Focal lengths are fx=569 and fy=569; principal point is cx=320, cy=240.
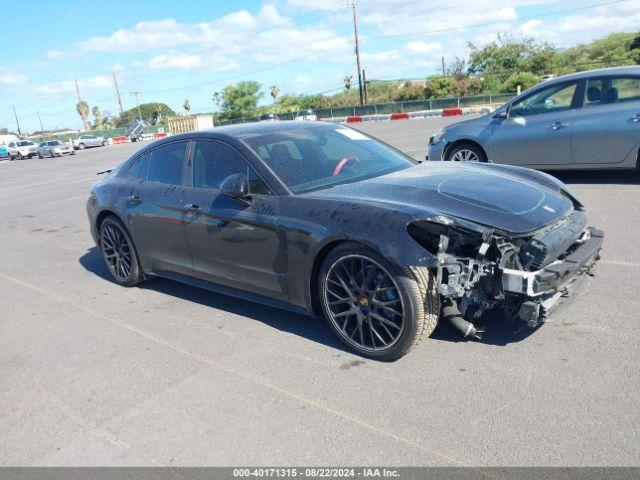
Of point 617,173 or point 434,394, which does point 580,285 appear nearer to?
point 434,394

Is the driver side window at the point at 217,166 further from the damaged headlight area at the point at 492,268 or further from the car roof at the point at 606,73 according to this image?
the car roof at the point at 606,73

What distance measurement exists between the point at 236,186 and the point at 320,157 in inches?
32.9

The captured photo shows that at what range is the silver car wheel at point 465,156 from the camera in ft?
30.2

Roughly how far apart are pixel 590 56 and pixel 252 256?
7963 centimetres

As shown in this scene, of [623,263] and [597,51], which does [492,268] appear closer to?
[623,263]

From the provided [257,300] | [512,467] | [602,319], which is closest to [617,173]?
[602,319]

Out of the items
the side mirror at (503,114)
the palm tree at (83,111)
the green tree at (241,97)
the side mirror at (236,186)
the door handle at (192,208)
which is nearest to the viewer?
the side mirror at (236,186)

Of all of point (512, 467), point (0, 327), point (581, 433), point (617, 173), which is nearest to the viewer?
point (512, 467)

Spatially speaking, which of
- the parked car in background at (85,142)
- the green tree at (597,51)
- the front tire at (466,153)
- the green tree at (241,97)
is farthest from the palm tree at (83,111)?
the front tire at (466,153)

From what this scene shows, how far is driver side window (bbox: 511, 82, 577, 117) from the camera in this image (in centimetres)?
823

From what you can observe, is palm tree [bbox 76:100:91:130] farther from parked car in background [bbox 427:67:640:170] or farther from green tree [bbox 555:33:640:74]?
parked car in background [bbox 427:67:640:170]

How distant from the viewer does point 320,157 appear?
15.4 feet

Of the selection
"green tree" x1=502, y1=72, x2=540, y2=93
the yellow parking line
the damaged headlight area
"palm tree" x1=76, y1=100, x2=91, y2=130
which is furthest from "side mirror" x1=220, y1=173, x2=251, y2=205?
"palm tree" x1=76, y1=100, x2=91, y2=130

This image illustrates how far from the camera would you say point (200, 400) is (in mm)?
3566
